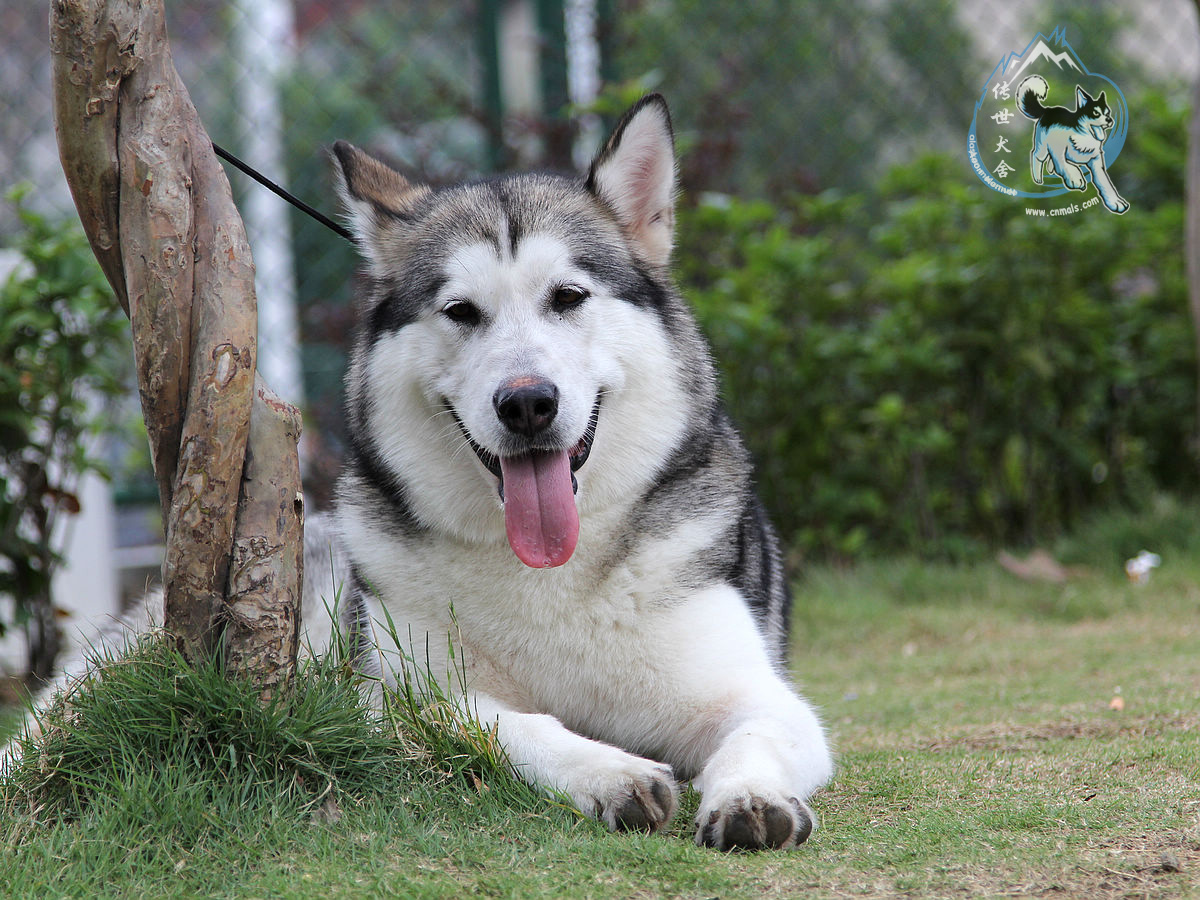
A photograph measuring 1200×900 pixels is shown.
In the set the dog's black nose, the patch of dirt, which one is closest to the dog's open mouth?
the dog's black nose

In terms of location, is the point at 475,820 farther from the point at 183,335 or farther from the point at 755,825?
the point at 183,335

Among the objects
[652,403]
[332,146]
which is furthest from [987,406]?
[332,146]

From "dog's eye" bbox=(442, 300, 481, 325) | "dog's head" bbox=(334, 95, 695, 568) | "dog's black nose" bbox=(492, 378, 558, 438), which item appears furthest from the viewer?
"dog's eye" bbox=(442, 300, 481, 325)

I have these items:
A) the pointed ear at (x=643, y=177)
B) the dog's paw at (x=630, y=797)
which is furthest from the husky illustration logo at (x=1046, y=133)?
the dog's paw at (x=630, y=797)

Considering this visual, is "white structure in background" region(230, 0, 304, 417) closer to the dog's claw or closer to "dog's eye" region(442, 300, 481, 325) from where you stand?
"dog's eye" region(442, 300, 481, 325)

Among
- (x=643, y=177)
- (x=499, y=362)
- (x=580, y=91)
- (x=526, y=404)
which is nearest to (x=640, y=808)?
(x=526, y=404)

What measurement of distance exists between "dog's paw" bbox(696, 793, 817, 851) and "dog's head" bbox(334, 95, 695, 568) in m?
0.73

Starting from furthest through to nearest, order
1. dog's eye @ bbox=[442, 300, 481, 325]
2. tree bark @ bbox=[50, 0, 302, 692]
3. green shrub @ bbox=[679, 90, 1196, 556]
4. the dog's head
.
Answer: green shrub @ bbox=[679, 90, 1196, 556] < dog's eye @ bbox=[442, 300, 481, 325] < the dog's head < tree bark @ bbox=[50, 0, 302, 692]

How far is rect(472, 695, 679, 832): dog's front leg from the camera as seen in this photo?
228 centimetres

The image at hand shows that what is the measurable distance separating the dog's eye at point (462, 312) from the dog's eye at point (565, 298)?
188 mm

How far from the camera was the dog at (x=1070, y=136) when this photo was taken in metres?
5.13

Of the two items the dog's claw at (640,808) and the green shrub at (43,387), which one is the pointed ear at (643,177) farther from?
the green shrub at (43,387)

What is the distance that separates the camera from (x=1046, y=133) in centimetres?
512

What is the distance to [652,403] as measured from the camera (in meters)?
2.92
